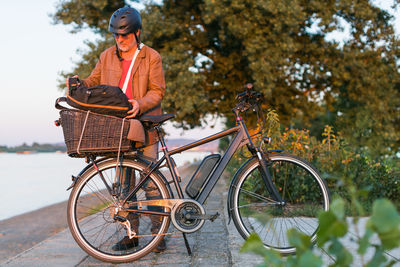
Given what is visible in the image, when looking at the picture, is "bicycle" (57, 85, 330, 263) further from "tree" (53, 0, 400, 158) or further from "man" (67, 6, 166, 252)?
"tree" (53, 0, 400, 158)

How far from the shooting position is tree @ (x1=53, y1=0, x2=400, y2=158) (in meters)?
13.6

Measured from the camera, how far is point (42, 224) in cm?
842

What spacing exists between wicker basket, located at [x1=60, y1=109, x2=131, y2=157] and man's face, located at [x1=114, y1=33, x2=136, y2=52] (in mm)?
844

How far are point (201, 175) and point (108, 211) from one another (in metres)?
0.82

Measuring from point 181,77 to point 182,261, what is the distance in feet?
36.4

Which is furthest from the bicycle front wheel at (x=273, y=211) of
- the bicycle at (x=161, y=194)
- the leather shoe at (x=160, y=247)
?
the leather shoe at (x=160, y=247)

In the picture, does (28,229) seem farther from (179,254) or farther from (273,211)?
(273,211)

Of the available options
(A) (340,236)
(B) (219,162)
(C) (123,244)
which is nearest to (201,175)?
(B) (219,162)

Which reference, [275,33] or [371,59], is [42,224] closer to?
[275,33]

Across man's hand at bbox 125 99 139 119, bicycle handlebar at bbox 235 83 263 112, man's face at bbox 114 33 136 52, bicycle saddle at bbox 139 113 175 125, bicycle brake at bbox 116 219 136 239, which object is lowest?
bicycle brake at bbox 116 219 136 239

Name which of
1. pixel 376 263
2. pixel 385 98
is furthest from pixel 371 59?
pixel 376 263

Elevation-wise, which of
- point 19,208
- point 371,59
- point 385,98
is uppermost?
point 371,59

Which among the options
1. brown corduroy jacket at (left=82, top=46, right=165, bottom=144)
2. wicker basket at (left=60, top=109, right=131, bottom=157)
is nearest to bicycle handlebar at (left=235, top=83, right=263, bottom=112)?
brown corduroy jacket at (left=82, top=46, right=165, bottom=144)

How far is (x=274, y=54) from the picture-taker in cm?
1355
